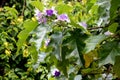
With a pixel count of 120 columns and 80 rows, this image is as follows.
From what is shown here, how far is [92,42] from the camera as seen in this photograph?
3.42 ft

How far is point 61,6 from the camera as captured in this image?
1083 mm

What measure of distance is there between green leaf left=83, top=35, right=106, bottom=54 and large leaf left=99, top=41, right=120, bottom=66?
0.09 feet

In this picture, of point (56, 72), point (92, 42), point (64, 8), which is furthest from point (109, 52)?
point (56, 72)

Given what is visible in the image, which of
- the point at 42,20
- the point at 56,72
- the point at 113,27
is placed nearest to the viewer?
the point at 113,27

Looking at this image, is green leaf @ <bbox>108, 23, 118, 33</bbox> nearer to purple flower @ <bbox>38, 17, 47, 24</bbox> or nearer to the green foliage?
the green foliage

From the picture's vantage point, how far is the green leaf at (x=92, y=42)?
1.03m

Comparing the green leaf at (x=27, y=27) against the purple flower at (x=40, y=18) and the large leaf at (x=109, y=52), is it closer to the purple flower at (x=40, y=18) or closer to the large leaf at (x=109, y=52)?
the purple flower at (x=40, y=18)

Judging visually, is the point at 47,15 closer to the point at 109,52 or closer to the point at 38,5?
the point at 38,5

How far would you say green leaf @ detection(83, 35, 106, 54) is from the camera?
103 cm

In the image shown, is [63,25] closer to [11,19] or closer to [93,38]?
[93,38]

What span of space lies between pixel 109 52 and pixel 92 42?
55 millimetres

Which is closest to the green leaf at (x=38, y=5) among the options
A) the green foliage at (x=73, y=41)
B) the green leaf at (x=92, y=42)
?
the green foliage at (x=73, y=41)

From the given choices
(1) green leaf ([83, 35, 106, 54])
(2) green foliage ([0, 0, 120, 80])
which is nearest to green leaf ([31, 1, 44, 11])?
(2) green foliage ([0, 0, 120, 80])

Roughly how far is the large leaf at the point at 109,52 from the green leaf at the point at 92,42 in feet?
0.09
